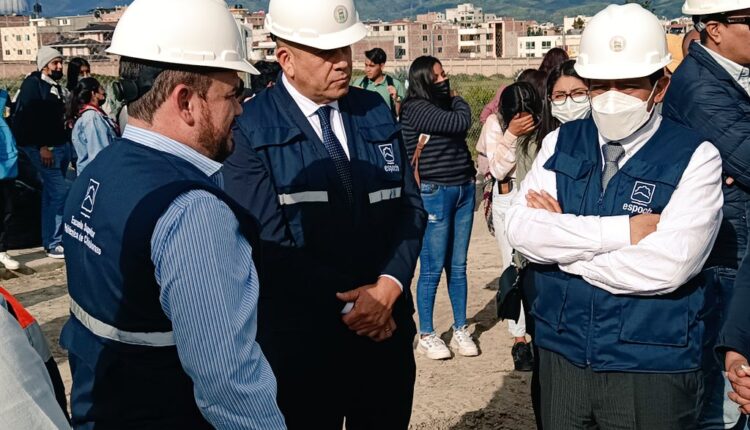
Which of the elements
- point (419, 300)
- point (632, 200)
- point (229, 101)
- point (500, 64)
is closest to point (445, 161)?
point (419, 300)

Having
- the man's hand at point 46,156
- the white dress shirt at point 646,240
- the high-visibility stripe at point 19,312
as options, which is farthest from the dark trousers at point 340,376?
the man's hand at point 46,156

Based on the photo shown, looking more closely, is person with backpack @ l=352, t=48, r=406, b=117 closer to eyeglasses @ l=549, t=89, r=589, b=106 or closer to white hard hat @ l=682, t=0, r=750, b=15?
eyeglasses @ l=549, t=89, r=589, b=106

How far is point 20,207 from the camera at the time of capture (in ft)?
41.4

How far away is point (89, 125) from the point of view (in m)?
9.77

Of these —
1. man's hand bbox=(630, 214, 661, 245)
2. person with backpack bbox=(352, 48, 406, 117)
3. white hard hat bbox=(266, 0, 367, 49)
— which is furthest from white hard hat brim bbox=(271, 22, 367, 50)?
person with backpack bbox=(352, 48, 406, 117)

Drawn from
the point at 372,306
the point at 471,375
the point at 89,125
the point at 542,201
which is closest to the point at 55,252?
the point at 89,125

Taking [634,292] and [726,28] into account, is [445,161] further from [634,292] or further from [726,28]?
[634,292]

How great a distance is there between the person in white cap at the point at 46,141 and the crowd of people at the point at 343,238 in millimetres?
7643

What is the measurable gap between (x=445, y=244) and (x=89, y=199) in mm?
4343

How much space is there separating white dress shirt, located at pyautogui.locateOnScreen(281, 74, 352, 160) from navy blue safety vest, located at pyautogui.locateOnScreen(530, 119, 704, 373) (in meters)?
0.89

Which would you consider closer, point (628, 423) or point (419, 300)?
point (628, 423)

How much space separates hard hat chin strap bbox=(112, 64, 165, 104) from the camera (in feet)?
7.88

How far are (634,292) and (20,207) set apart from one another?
11.2m

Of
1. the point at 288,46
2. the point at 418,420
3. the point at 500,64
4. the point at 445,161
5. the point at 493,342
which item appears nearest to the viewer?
the point at 288,46
